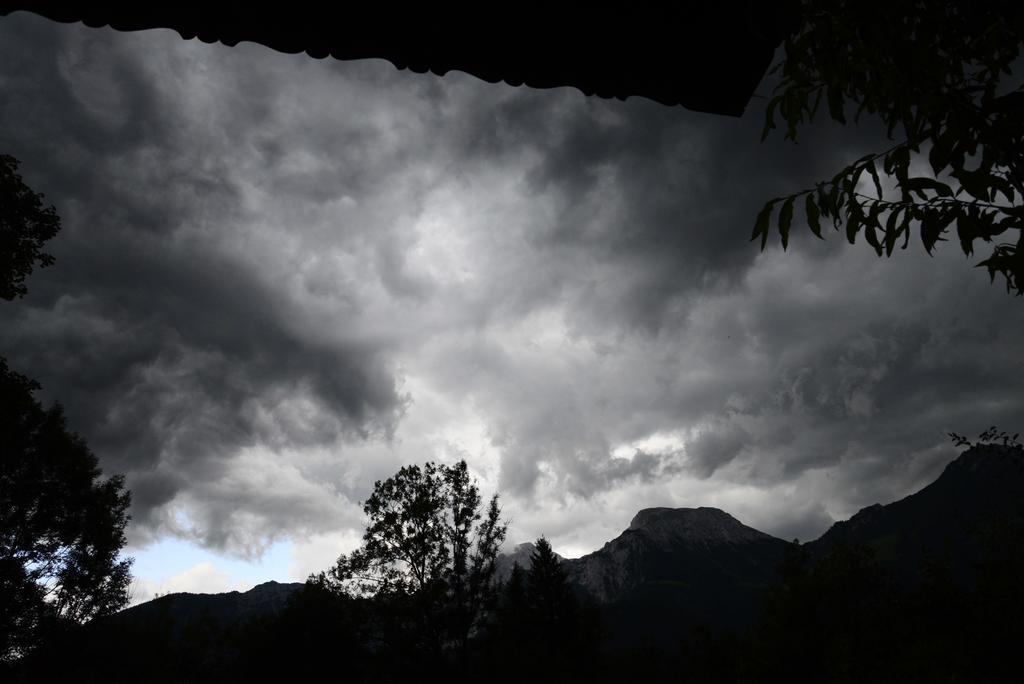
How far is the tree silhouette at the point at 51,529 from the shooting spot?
64.5 ft

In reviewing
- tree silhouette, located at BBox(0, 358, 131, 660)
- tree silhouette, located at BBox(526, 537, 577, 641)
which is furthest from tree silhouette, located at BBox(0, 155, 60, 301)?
tree silhouette, located at BBox(526, 537, 577, 641)

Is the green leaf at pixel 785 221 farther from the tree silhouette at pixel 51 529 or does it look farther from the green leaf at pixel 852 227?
the tree silhouette at pixel 51 529

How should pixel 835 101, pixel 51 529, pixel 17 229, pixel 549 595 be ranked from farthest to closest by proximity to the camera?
pixel 549 595
pixel 51 529
pixel 17 229
pixel 835 101

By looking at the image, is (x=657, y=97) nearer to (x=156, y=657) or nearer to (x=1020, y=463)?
(x=1020, y=463)

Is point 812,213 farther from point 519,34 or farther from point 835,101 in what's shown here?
point 519,34

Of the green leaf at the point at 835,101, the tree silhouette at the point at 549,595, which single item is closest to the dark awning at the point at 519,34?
the green leaf at the point at 835,101

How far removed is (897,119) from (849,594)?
4292 centimetres

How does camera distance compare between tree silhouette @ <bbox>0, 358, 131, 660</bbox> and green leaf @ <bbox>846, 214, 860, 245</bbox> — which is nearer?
green leaf @ <bbox>846, 214, 860, 245</bbox>

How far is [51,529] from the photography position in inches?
850

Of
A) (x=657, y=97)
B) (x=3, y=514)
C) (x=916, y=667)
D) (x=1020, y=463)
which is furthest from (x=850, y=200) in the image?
(x=3, y=514)

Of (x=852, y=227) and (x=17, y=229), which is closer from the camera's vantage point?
(x=852, y=227)

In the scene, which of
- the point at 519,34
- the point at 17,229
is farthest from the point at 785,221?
the point at 17,229

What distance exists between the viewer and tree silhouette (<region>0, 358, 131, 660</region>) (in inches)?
774

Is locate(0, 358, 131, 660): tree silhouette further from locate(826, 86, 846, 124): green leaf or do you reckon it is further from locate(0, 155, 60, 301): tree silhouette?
locate(826, 86, 846, 124): green leaf
